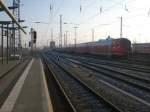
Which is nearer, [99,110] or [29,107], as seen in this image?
[29,107]

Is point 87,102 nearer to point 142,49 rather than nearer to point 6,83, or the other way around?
point 6,83

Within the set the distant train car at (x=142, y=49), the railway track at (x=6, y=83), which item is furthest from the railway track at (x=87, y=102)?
the distant train car at (x=142, y=49)

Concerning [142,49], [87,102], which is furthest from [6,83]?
[142,49]

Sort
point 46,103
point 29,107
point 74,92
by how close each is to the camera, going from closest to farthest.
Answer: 1. point 29,107
2. point 46,103
3. point 74,92

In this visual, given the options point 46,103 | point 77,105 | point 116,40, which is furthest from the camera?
point 116,40

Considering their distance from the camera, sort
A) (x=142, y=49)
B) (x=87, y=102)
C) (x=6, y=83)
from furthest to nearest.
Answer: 1. (x=142, y=49)
2. (x=6, y=83)
3. (x=87, y=102)

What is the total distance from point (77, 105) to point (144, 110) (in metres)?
2.71

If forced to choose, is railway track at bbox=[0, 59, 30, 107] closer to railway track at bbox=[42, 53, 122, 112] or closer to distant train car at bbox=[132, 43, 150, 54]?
railway track at bbox=[42, 53, 122, 112]

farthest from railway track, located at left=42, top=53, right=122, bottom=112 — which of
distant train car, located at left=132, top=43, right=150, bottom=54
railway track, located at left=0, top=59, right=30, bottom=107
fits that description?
distant train car, located at left=132, top=43, right=150, bottom=54

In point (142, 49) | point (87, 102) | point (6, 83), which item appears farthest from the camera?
point (142, 49)

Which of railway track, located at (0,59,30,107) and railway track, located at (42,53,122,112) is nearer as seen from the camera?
railway track, located at (42,53,122,112)

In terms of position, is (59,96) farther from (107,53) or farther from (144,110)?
(107,53)

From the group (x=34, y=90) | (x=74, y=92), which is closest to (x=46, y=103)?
(x=34, y=90)

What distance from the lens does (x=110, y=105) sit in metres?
13.2
